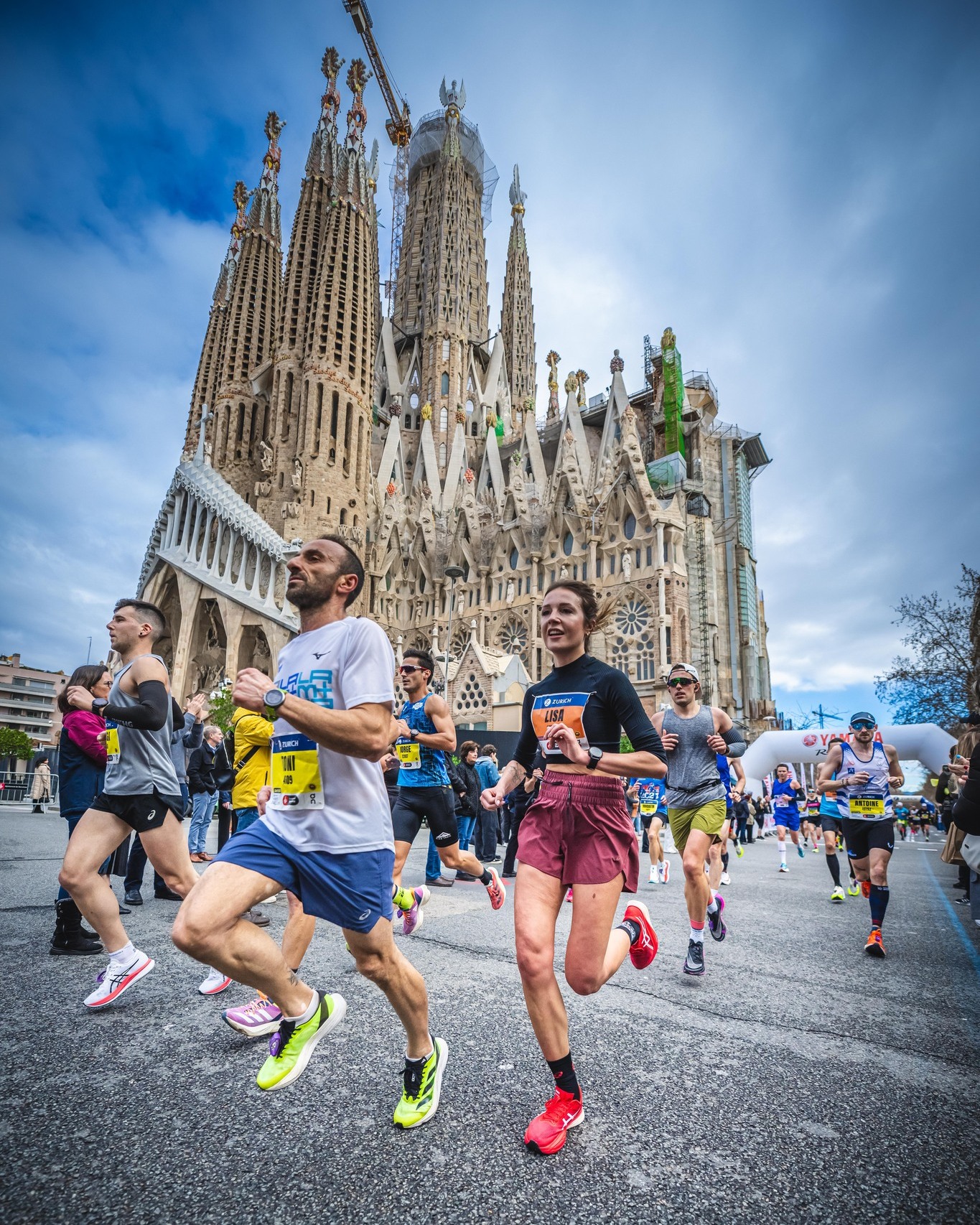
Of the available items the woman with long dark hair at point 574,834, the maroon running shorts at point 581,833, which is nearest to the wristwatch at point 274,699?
the woman with long dark hair at point 574,834

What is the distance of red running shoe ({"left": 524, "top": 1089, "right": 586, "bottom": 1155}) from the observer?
2016mm

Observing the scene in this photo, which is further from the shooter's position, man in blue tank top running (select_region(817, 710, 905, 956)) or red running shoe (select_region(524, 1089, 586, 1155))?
man in blue tank top running (select_region(817, 710, 905, 956))

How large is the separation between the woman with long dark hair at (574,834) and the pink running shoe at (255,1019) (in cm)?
108

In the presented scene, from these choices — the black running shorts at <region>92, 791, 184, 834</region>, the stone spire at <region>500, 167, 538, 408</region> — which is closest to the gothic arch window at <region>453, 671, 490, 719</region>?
the black running shorts at <region>92, 791, 184, 834</region>

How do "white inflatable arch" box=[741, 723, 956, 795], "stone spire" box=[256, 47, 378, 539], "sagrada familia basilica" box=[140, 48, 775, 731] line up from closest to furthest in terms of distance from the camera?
"white inflatable arch" box=[741, 723, 956, 795] < "sagrada familia basilica" box=[140, 48, 775, 731] < "stone spire" box=[256, 47, 378, 539]

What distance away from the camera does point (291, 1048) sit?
216 centimetres

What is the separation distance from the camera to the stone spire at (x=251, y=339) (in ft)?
142

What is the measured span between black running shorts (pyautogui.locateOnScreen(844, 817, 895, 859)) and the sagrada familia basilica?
63.5ft

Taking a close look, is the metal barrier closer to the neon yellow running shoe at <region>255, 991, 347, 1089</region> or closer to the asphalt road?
the asphalt road

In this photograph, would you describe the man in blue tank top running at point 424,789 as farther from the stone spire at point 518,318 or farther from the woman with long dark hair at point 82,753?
the stone spire at point 518,318

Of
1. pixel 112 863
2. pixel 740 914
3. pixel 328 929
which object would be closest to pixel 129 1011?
pixel 328 929

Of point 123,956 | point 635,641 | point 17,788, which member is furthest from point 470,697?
point 123,956

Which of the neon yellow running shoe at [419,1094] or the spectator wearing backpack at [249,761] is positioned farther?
the spectator wearing backpack at [249,761]

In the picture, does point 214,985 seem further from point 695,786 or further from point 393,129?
point 393,129
